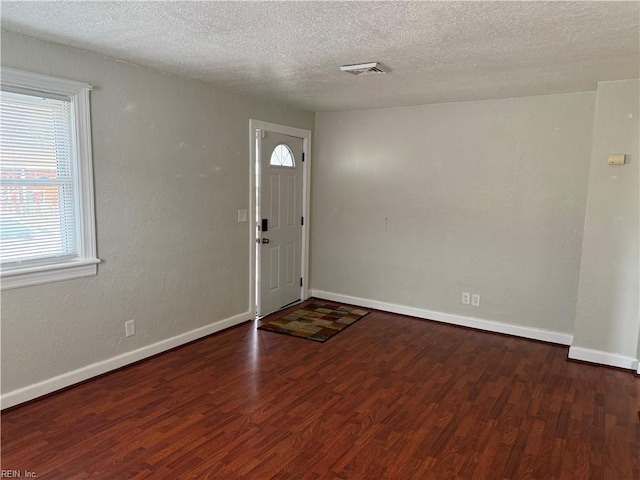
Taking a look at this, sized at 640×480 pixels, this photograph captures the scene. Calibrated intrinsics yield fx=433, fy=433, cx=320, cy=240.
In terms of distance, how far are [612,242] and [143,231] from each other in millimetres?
3839

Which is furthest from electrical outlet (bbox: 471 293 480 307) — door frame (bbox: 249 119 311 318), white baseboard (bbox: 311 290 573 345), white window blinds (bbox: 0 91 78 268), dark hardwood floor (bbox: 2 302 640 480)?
white window blinds (bbox: 0 91 78 268)

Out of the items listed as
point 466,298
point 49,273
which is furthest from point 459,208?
point 49,273

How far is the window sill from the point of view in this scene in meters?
2.69

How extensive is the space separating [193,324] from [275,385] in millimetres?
1215

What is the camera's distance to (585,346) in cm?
375

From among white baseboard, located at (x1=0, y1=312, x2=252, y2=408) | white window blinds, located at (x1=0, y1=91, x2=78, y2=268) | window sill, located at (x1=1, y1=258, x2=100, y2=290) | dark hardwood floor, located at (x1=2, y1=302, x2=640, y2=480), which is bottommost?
dark hardwood floor, located at (x1=2, y1=302, x2=640, y2=480)

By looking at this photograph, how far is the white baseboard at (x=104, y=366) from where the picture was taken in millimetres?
2805

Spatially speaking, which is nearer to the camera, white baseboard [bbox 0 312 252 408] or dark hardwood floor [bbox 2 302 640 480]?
dark hardwood floor [bbox 2 302 640 480]

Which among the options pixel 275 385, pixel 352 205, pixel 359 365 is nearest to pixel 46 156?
pixel 275 385

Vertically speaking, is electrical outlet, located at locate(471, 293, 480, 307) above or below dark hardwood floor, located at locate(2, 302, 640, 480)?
above

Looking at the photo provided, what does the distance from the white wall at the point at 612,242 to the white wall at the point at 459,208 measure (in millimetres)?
368

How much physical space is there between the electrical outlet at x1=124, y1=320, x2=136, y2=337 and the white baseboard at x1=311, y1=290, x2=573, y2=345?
2.60 metres

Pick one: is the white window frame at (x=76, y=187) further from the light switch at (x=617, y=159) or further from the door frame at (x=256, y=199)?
the light switch at (x=617, y=159)

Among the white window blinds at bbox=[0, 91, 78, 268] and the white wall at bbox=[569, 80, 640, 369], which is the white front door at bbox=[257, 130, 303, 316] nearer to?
the white window blinds at bbox=[0, 91, 78, 268]
